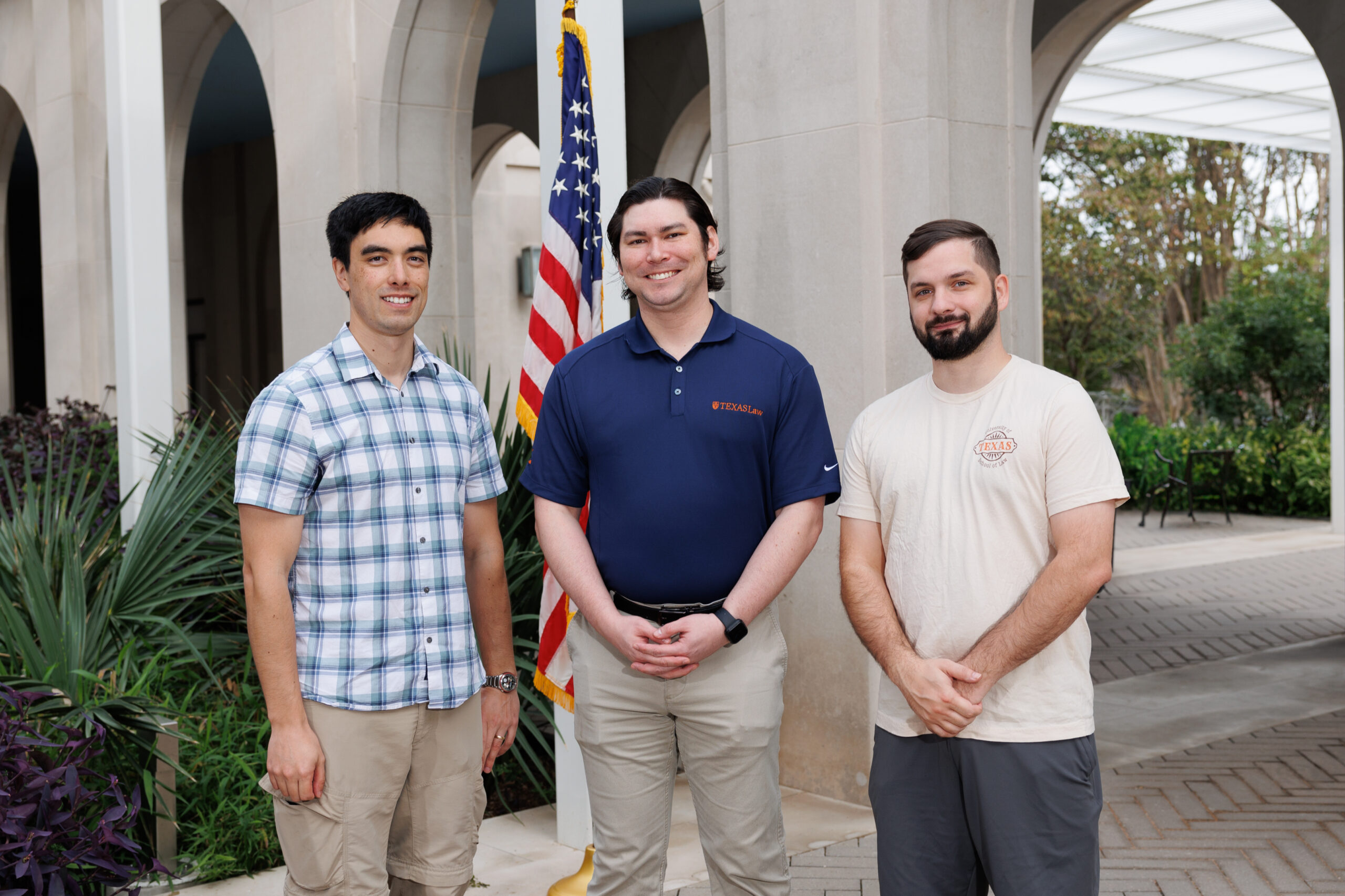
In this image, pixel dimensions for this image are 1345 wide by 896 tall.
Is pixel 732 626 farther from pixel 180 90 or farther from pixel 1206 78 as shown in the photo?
pixel 1206 78

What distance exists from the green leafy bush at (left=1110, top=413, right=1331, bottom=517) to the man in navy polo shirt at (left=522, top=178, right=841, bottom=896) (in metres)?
15.0

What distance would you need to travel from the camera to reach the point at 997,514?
8.52 ft

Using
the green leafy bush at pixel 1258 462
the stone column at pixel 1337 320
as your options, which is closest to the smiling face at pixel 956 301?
the stone column at pixel 1337 320

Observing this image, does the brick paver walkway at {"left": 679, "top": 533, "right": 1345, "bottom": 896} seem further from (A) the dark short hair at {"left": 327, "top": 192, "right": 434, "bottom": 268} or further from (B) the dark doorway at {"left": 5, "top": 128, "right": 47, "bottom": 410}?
(B) the dark doorway at {"left": 5, "top": 128, "right": 47, "bottom": 410}

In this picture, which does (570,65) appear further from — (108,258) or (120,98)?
(108,258)

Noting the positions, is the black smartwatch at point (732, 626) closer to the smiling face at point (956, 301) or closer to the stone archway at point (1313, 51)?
the smiling face at point (956, 301)

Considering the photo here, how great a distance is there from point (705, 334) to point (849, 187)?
2389 millimetres

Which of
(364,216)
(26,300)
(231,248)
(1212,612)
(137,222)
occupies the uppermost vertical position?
(231,248)

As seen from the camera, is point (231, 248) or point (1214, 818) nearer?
point (1214, 818)

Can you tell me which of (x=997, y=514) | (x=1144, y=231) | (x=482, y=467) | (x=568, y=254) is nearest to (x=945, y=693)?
(x=997, y=514)

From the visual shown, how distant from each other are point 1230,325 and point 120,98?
16.0 meters

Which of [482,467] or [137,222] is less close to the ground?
[137,222]

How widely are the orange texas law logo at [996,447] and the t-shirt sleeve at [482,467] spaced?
1.14 m

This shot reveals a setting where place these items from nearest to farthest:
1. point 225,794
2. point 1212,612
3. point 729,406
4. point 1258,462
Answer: point 729,406 → point 225,794 → point 1212,612 → point 1258,462
